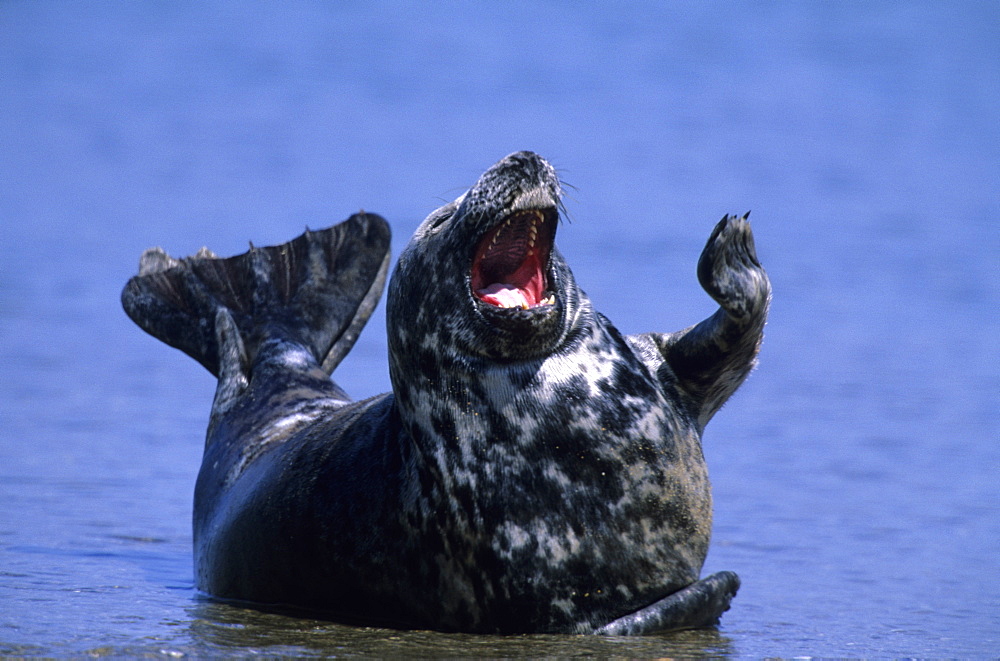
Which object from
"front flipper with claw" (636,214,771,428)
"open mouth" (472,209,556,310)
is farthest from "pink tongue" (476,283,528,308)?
"front flipper with claw" (636,214,771,428)

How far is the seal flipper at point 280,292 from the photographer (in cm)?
706

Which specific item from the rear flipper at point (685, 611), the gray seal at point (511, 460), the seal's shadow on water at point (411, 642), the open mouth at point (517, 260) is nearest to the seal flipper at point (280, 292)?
the gray seal at point (511, 460)

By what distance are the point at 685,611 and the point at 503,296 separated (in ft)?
3.66

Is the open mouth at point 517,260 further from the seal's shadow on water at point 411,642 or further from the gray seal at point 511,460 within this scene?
the seal's shadow on water at point 411,642

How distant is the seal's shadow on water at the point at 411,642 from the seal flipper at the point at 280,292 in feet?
8.85

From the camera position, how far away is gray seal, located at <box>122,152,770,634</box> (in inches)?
169

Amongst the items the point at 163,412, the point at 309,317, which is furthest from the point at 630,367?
the point at 163,412

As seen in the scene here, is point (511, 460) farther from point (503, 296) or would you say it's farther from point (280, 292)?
point (280, 292)

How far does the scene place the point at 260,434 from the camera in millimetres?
5844

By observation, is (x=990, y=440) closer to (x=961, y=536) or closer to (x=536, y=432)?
(x=961, y=536)

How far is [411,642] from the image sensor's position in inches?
164

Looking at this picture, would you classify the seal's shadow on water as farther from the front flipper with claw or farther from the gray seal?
the front flipper with claw

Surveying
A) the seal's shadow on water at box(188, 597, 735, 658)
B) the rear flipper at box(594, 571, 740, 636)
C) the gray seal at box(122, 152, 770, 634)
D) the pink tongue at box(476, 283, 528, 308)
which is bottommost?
the seal's shadow on water at box(188, 597, 735, 658)

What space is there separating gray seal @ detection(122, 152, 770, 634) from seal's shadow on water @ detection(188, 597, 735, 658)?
A: 8 centimetres
